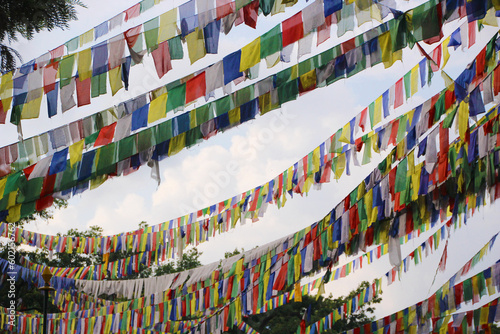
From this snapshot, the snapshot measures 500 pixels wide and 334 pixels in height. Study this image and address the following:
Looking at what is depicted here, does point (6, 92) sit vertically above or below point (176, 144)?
above

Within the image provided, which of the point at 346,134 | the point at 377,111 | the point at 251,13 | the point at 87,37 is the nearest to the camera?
the point at 251,13

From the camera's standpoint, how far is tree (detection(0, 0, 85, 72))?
12.9 ft

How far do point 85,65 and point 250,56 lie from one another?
1.09 meters

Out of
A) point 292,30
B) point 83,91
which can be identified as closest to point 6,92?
point 83,91

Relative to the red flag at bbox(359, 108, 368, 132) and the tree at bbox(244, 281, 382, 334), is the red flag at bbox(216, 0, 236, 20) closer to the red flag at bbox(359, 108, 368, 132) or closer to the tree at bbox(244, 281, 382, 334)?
the red flag at bbox(359, 108, 368, 132)

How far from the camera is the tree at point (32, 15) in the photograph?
12.9 ft

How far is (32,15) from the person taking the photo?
156 inches

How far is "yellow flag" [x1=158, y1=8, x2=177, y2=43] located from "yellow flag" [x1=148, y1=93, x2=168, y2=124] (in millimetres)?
459

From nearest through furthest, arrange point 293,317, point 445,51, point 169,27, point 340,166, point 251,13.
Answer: point 251,13 → point 169,27 → point 445,51 → point 340,166 → point 293,317

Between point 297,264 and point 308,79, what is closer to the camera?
point 308,79

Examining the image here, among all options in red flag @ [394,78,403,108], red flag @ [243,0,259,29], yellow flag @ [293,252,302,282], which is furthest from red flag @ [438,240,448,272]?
red flag @ [243,0,259,29]

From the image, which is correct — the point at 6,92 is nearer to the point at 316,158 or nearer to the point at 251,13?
the point at 251,13

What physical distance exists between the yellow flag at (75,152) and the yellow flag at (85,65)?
0.53m

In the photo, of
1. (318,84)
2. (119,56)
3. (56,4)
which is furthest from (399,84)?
(56,4)
